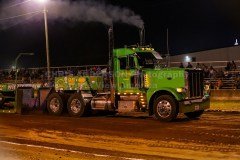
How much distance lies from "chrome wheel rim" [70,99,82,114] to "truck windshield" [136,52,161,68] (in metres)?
3.74

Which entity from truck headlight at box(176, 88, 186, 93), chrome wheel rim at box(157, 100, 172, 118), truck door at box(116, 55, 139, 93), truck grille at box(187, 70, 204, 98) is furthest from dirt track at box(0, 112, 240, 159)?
truck door at box(116, 55, 139, 93)

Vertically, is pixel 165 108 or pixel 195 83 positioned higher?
pixel 195 83

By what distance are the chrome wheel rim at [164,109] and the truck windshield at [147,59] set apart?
192 centimetres

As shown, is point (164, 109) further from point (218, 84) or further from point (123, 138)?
point (218, 84)

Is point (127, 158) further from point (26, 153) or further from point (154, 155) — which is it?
point (26, 153)

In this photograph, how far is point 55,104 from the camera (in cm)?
2084

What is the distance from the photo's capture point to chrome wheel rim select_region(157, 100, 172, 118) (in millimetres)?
16516

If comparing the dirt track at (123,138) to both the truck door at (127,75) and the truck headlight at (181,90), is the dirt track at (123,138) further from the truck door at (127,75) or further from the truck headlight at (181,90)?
the truck door at (127,75)

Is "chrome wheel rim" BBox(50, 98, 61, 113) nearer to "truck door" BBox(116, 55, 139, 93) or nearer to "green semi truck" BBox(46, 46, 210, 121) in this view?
"green semi truck" BBox(46, 46, 210, 121)

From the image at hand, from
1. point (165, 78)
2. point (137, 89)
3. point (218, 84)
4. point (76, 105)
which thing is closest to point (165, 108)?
point (165, 78)

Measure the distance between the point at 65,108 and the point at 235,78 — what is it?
9.63 meters

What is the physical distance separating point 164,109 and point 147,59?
2485mm

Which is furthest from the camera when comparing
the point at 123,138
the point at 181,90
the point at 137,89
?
the point at 137,89

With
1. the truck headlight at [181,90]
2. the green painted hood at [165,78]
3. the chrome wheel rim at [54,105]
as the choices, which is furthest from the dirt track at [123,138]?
the chrome wheel rim at [54,105]
